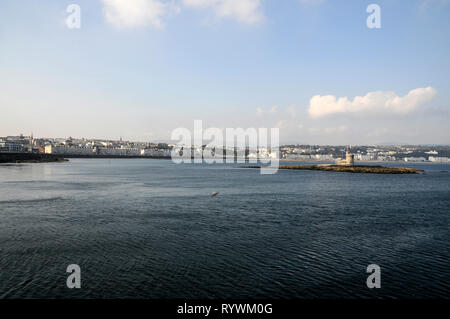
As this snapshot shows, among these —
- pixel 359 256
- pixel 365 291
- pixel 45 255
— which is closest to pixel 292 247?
pixel 359 256

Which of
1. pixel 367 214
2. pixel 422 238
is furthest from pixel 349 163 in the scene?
pixel 422 238

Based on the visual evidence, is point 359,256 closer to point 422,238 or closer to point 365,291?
point 365,291

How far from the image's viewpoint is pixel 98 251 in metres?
14.0

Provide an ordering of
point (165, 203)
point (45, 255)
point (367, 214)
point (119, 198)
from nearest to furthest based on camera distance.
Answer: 1. point (45, 255)
2. point (367, 214)
3. point (165, 203)
4. point (119, 198)

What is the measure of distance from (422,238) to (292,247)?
761 centimetres

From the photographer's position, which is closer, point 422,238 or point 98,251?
point 98,251

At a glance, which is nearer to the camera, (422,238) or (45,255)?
(45,255)

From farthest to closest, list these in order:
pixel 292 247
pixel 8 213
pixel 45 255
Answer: pixel 8 213 < pixel 292 247 < pixel 45 255
